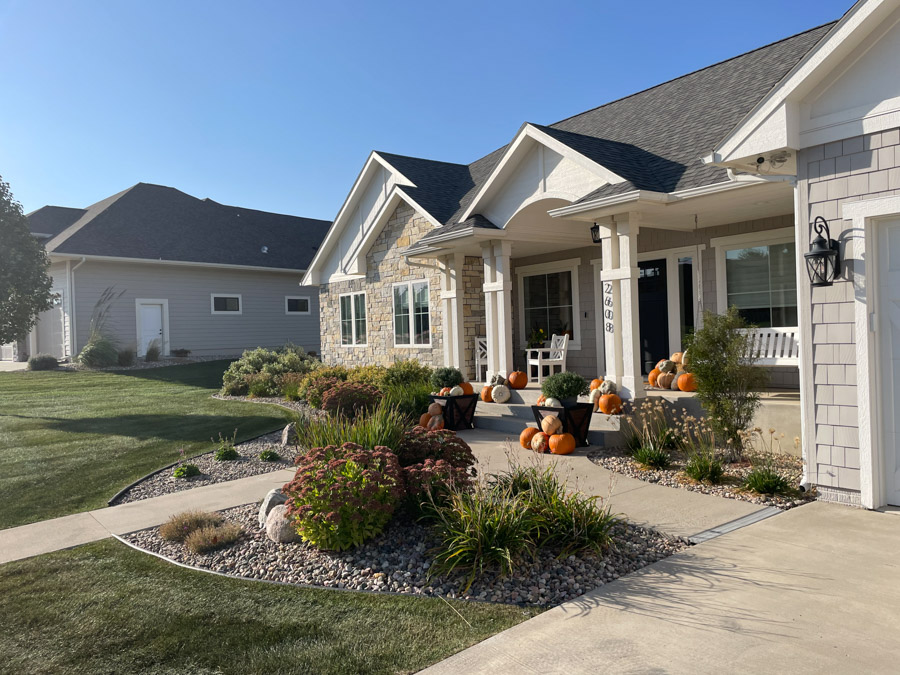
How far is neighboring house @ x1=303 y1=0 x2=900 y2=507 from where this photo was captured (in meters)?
5.06

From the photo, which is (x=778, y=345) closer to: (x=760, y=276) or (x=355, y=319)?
(x=760, y=276)

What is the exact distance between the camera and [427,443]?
5332 millimetres

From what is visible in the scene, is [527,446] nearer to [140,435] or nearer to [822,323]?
[822,323]

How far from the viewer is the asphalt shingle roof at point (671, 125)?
8508mm

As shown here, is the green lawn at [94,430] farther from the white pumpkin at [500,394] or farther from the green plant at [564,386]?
the green plant at [564,386]

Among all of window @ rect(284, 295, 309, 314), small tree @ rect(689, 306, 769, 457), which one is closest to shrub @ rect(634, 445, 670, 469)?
small tree @ rect(689, 306, 769, 457)

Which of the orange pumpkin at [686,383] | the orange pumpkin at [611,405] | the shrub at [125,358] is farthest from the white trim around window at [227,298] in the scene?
the orange pumpkin at [686,383]

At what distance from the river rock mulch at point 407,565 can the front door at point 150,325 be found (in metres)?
18.4

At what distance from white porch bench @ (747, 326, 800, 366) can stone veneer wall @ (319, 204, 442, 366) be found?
19.8 feet

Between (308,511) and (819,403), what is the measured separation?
4.34 metres

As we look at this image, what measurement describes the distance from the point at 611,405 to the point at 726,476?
7.18ft

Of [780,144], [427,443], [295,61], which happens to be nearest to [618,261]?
[780,144]

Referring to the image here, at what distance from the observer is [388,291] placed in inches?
559

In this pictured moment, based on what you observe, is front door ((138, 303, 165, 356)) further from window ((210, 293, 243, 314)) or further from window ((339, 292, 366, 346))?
window ((339, 292, 366, 346))
